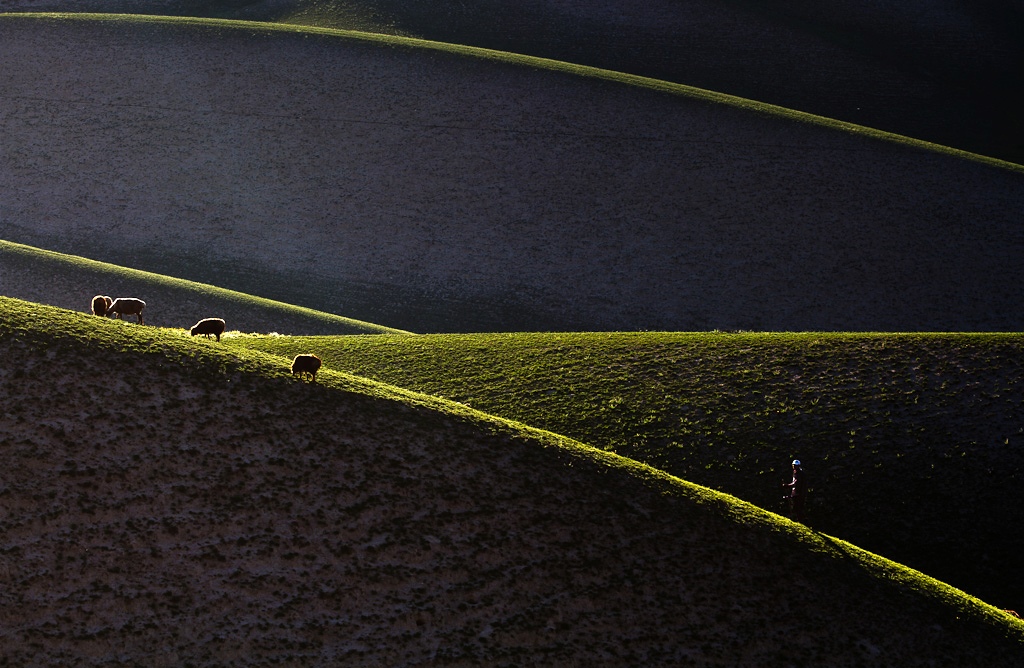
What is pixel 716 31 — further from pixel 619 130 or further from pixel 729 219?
pixel 729 219

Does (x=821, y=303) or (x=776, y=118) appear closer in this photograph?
(x=821, y=303)

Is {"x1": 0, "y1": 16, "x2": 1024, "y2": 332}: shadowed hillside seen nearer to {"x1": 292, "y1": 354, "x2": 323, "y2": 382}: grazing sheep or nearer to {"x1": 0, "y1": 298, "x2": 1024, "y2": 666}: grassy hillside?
{"x1": 0, "y1": 298, "x2": 1024, "y2": 666}: grassy hillside

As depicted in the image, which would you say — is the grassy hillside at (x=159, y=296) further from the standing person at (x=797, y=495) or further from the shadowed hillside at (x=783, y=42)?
the shadowed hillside at (x=783, y=42)

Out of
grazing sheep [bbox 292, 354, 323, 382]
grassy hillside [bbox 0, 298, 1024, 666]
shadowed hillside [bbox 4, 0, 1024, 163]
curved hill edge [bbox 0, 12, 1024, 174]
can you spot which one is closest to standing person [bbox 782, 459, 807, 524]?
grassy hillside [bbox 0, 298, 1024, 666]

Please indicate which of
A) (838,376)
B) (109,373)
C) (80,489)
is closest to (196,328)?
(109,373)

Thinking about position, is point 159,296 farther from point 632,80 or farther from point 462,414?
point 632,80

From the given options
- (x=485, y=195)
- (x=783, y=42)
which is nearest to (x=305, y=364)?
(x=485, y=195)
